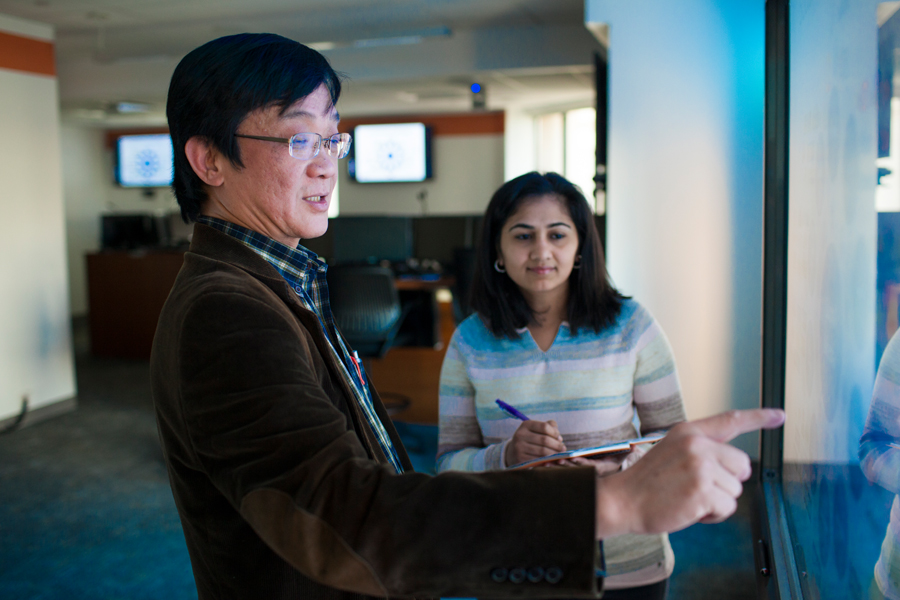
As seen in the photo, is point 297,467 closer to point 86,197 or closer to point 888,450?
point 888,450

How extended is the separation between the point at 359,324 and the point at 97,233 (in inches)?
303

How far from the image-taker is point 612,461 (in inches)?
51.5

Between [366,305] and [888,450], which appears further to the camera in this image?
[366,305]

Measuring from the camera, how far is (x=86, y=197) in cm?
988

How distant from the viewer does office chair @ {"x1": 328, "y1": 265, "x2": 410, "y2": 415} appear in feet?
13.0

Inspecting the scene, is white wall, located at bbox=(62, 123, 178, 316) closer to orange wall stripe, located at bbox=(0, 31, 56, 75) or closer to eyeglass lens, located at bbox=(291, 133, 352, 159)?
orange wall stripe, located at bbox=(0, 31, 56, 75)

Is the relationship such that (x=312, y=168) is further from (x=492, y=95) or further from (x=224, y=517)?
(x=492, y=95)

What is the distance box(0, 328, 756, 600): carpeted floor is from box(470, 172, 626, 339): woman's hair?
1487mm

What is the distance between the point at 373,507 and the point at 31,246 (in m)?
4.99

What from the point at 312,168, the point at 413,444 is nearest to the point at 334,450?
the point at 312,168

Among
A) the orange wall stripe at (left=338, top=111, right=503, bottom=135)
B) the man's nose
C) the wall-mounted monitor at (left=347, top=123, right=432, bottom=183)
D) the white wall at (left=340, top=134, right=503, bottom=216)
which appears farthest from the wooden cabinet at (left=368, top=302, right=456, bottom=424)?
the orange wall stripe at (left=338, top=111, right=503, bottom=135)

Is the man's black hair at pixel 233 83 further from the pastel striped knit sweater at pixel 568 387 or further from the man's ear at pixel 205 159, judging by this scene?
the pastel striped knit sweater at pixel 568 387

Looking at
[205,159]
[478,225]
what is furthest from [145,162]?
[205,159]

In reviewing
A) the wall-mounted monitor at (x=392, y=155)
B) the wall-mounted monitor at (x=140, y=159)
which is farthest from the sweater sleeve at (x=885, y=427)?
the wall-mounted monitor at (x=140, y=159)
